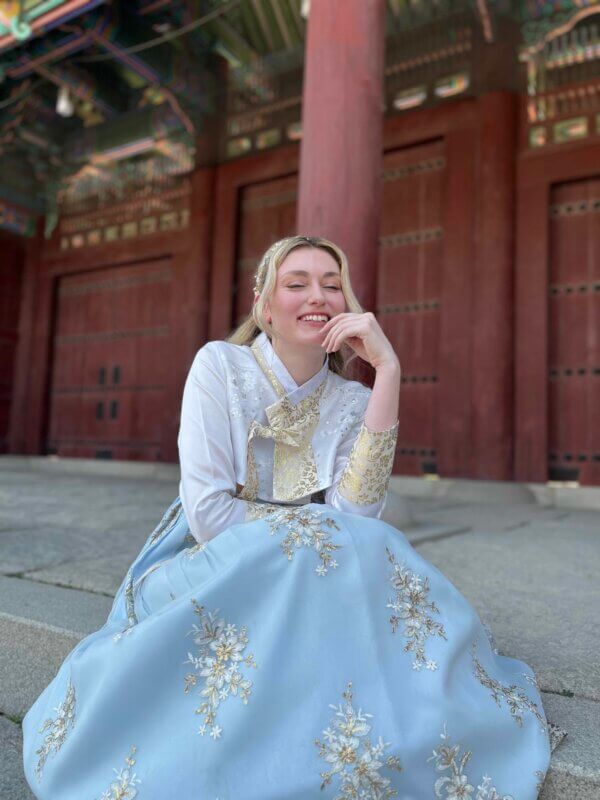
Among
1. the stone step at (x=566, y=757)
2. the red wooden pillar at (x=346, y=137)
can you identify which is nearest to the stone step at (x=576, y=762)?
the stone step at (x=566, y=757)

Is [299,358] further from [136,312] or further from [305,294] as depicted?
[136,312]

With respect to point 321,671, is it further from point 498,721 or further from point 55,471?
point 55,471

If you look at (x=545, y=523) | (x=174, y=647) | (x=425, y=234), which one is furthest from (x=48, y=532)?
(x=425, y=234)

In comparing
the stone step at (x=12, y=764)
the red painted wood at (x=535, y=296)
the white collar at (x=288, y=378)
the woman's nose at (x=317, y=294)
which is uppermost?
the red painted wood at (x=535, y=296)

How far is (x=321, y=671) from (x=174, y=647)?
247mm

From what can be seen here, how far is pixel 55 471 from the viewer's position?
23.5 feet

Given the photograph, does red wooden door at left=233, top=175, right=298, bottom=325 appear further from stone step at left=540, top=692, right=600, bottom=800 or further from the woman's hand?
stone step at left=540, top=692, right=600, bottom=800

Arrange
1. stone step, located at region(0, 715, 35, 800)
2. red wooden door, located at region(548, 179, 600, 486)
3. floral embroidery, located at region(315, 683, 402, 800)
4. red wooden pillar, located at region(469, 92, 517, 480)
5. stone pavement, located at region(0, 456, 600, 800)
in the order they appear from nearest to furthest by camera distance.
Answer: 1. floral embroidery, located at region(315, 683, 402, 800)
2. stone step, located at region(0, 715, 35, 800)
3. stone pavement, located at region(0, 456, 600, 800)
4. red wooden door, located at region(548, 179, 600, 486)
5. red wooden pillar, located at region(469, 92, 517, 480)

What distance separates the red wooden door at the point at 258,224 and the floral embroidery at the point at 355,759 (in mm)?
5519

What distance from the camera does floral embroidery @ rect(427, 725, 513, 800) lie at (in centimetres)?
95

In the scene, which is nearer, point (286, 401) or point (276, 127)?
point (286, 401)

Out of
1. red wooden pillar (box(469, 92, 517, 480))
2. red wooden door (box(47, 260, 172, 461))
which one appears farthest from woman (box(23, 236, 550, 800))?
red wooden door (box(47, 260, 172, 461))

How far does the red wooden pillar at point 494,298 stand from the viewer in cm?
489

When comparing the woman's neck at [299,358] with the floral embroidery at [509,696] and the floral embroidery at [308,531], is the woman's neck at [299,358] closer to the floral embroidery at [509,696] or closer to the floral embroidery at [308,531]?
the floral embroidery at [308,531]
